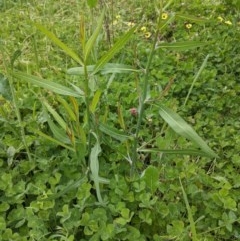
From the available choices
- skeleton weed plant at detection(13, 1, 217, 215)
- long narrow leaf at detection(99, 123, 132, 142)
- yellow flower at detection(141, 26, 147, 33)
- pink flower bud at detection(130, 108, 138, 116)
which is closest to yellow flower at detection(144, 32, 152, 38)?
yellow flower at detection(141, 26, 147, 33)

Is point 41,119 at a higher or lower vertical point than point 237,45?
higher

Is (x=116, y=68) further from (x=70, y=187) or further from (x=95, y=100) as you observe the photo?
(x=70, y=187)

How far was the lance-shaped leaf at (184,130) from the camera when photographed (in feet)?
3.81

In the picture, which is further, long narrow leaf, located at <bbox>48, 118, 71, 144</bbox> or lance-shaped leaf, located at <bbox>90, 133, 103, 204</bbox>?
long narrow leaf, located at <bbox>48, 118, 71, 144</bbox>

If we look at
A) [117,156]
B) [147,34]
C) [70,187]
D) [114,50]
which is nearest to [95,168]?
[70,187]

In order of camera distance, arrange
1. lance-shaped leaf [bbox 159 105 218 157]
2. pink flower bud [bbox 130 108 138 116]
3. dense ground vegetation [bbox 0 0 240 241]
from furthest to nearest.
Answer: pink flower bud [bbox 130 108 138 116] → dense ground vegetation [bbox 0 0 240 241] → lance-shaped leaf [bbox 159 105 218 157]

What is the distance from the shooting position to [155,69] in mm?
2186

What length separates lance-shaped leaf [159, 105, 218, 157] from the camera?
45.7 inches

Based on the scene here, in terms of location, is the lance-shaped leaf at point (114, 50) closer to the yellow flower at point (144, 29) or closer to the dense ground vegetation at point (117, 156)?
the dense ground vegetation at point (117, 156)

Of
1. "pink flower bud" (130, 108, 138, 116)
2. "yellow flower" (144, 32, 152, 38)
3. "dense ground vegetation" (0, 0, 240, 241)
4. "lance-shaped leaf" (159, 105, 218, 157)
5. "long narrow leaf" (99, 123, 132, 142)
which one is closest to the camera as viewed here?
"lance-shaped leaf" (159, 105, 218, 157)

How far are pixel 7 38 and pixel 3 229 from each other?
1592 mm

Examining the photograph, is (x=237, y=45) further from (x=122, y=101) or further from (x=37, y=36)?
(x=37, y=36)

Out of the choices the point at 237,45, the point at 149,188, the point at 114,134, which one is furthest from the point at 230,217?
the point at 237,45

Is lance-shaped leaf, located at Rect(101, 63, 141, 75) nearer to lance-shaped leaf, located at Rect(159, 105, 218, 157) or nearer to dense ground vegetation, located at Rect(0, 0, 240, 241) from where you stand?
dense ground vegetation, located at Rect(0, 0, 240, 241)
